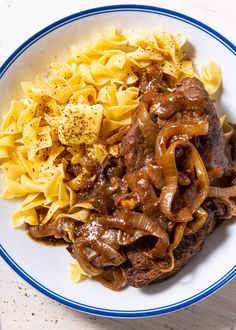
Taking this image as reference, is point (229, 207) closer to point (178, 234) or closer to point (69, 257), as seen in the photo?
point (178, 234)

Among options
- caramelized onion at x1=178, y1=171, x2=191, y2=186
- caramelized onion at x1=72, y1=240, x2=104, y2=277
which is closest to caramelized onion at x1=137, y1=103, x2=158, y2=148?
caramelized onion at x1=178, y1=171, x2=191, y2=186

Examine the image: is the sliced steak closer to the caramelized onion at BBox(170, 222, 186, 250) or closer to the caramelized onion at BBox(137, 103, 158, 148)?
the caramelized onion at BBox(170, 222, 186, 250)

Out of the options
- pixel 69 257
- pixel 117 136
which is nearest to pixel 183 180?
pixel 117 136

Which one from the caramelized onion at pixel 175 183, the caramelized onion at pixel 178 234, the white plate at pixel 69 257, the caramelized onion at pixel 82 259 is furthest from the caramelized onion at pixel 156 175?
the white plate at pixel 69 257

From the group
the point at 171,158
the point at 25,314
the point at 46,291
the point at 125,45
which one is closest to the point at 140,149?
the point at 171,158

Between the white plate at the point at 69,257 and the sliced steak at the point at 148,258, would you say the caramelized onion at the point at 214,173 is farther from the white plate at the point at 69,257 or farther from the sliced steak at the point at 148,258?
the white plate at the point at 69,257

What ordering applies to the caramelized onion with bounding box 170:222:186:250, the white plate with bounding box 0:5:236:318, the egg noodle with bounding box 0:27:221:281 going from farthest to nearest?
the egg noodle with bounding box 0:27:221:281 < the white plate with bounding box 0:5:236:318 < the caramelized onion with bounding box 170:222:186:250

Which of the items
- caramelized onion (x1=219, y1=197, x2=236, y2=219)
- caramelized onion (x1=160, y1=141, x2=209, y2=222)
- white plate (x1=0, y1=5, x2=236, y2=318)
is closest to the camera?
caramelized onion (x1=160, y1=141, x2=209, y2=222)
